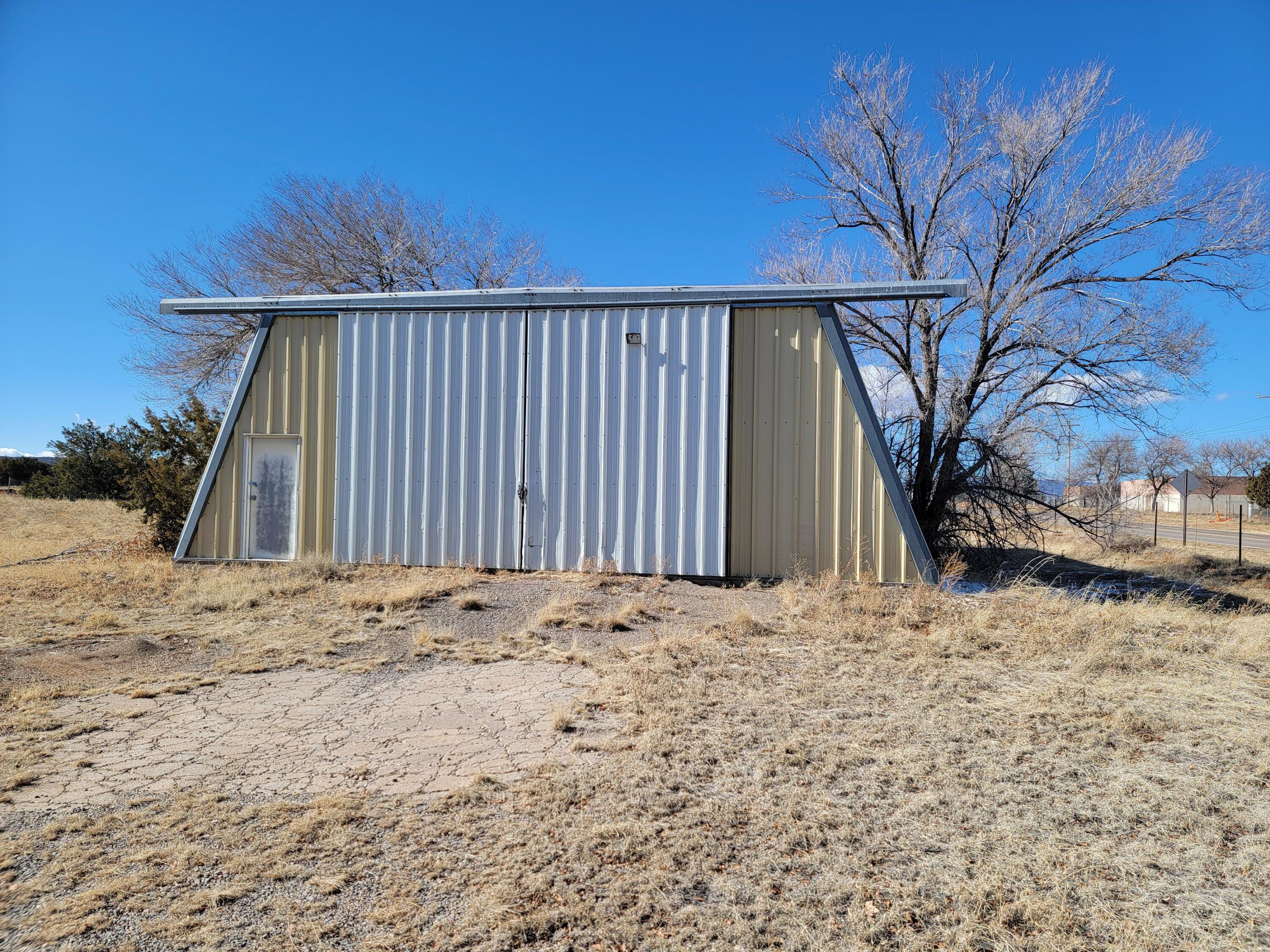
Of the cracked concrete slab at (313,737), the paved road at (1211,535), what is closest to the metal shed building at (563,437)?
the cracked concrete slab at (313,737)

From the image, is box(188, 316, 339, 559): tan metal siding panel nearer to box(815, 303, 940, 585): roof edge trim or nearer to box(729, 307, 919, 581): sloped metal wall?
box(729, 307, 919, 581): sloped metal wall

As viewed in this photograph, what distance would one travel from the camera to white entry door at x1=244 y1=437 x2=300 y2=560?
1095cm

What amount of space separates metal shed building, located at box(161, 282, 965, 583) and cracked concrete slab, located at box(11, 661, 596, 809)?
4708 millimetres

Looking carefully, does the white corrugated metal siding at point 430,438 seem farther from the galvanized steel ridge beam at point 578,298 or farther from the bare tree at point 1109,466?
the bare tree at point 1109,466

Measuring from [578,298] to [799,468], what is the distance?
4045 millimetres

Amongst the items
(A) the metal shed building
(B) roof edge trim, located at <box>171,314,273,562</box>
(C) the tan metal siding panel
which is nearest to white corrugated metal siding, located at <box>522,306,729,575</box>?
(A) the metal shed building

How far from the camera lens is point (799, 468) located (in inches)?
386

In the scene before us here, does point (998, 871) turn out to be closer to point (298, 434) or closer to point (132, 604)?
point (132, 604)

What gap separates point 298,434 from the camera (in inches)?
431

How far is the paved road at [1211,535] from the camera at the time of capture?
75.4 feet

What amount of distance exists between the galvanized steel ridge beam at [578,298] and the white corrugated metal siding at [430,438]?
0.60 feet

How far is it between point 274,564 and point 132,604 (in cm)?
251

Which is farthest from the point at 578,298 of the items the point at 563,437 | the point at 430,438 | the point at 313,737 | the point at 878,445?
the point at 313,737

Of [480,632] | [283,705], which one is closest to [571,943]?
[283,705]
